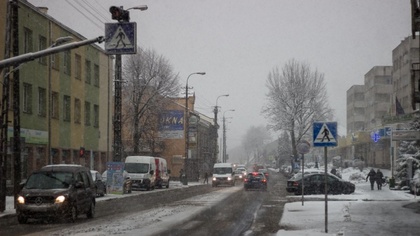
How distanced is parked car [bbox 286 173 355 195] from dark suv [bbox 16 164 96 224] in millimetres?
18837

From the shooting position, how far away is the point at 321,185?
37438 millimetres

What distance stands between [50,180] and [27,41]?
2061 cm

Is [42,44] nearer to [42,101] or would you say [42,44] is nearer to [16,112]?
[42,101]

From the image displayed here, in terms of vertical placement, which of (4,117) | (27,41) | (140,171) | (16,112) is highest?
(27,41)

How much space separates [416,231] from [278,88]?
196ft

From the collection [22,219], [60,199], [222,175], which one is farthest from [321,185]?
[22,219]

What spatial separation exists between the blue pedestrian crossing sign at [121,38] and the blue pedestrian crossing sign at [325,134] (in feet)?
19.5

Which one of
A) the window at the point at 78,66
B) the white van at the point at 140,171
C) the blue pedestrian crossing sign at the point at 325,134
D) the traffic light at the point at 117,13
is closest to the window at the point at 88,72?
the window at the point at 78,66

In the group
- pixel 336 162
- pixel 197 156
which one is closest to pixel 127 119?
pixel 197 156

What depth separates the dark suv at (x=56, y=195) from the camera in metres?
18.9

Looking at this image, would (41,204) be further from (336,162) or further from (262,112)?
(336,162)

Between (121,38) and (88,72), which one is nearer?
(121,38)

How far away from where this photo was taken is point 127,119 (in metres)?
65.4

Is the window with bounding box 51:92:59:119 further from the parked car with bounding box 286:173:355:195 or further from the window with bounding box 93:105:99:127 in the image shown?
the parked car with bounding box 286:173:355:195
